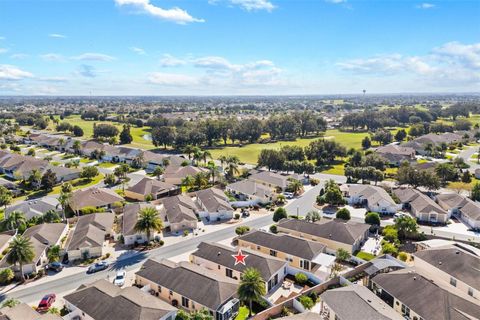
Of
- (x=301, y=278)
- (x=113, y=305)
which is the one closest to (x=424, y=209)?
(x=301, y=278)

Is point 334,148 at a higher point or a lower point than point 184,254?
higher

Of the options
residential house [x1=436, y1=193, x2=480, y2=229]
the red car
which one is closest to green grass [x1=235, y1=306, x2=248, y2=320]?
the red car

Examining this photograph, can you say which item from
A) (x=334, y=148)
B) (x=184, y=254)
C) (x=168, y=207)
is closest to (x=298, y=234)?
(x=184, y=254)

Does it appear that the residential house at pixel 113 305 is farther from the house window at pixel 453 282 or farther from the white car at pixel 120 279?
the house window at pixel 453 282

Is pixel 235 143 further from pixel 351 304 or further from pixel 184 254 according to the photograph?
pixel 351 304

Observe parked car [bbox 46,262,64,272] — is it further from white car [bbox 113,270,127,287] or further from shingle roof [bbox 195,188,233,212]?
shingle roof [bbox 195,188,233,212]

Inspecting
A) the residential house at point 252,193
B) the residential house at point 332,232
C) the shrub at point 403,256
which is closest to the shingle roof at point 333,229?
the residential house at point 332,232
